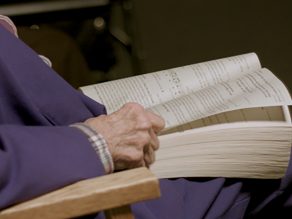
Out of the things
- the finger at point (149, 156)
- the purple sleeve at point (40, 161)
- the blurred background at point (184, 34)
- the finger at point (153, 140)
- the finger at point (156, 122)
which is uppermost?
the purple sleeve at point (40, 161)

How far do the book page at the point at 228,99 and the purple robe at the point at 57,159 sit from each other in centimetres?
10

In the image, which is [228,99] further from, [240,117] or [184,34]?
[184,34]

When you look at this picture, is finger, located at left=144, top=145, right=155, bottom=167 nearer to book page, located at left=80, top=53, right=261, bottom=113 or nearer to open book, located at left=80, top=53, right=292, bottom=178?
open book, located at left=80, top=53, right=292, bottom=178

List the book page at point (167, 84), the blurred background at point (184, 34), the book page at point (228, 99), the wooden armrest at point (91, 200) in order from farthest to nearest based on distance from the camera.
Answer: the blurred background at point (184, 34) → the book page at point (167, 84) → the book page at point (228, 99) → the wooden armrest at point (91, 200)

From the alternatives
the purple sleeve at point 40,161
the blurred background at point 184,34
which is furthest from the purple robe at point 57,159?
the blurred background at point 184,34

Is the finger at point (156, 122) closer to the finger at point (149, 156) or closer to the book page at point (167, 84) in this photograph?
the finger at point (149, 156)

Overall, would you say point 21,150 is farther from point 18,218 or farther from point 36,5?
point 36,5

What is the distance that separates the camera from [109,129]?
0.72m

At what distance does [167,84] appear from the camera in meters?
0.94

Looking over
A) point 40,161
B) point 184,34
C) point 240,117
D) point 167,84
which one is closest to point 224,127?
point 240,117

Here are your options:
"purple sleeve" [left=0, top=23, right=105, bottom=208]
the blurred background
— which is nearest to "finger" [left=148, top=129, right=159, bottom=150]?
"purple sleeve" [left=0, top=23, right=105, bottom=208]

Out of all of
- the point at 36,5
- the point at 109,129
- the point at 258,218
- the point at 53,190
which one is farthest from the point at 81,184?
the point at 36,5

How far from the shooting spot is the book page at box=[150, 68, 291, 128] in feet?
2.68

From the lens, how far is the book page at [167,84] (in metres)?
0.92
